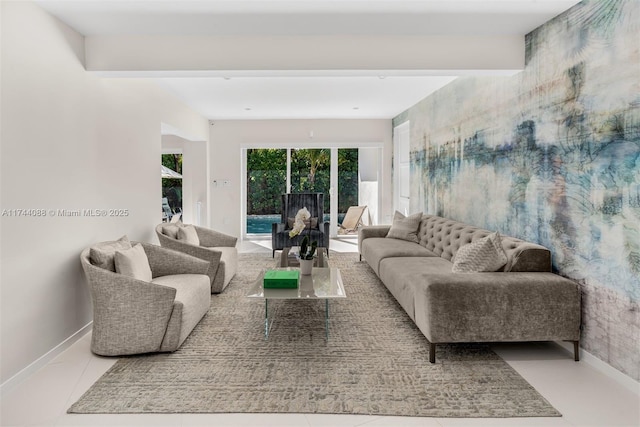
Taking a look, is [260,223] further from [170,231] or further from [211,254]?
[211,254]

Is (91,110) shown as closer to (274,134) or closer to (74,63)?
(74,63)

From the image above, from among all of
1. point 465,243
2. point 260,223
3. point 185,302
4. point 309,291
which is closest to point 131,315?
point 185,302

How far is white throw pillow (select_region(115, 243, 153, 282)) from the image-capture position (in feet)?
10.1

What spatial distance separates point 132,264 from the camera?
3.13m

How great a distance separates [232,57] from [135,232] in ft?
7.11

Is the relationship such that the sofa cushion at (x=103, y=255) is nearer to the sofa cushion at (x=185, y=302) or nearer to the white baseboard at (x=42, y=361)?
the sofa cushion at (x=185, y=302)

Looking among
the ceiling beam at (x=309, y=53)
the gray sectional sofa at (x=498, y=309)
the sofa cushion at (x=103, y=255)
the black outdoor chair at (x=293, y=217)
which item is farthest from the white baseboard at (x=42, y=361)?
the black outdoor chair at (x=293, y=217)

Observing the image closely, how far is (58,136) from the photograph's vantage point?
297 centimetres

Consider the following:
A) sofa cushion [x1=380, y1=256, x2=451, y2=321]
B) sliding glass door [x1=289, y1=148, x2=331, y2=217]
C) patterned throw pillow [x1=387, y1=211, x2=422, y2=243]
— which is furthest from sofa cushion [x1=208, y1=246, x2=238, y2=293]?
sliding glass door [x1=289, y1=148, x2=331, y2=217]

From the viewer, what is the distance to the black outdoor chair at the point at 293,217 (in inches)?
265

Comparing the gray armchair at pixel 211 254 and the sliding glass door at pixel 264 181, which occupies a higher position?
the sliding glass door at pixel 264 181

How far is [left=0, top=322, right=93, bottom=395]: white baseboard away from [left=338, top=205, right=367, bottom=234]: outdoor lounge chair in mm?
6182

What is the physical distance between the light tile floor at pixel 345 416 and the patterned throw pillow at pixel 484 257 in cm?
62

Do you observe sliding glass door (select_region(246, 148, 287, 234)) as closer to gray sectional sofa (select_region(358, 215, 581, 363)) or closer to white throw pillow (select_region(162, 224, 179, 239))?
white throw pillow (select_region(162, 224, 179, 239))
